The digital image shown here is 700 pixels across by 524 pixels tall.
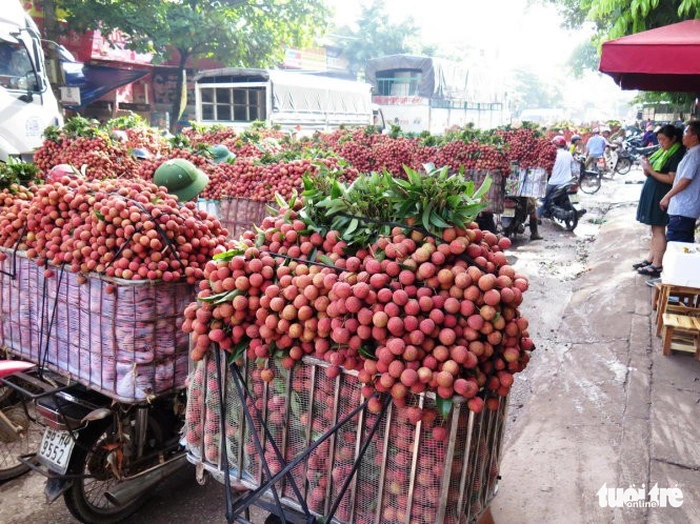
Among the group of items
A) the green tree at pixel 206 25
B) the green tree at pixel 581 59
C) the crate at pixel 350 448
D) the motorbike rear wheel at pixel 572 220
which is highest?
the green tree at pixel 581 59

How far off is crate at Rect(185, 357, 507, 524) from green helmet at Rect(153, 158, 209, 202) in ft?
7.82

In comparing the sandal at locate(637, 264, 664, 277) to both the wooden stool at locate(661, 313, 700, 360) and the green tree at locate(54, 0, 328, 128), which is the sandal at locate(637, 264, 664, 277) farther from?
the green tree at locate(54, 0, 328, 128)

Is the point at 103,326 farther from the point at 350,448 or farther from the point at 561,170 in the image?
the point at 561,170

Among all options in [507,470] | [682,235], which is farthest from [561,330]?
[507,470]

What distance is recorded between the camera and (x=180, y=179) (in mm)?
4488

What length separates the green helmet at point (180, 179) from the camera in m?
4.42

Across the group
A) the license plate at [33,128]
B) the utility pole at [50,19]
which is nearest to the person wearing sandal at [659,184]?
the license plate at [33,128]

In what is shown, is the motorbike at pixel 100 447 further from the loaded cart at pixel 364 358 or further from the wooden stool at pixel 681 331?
the wooden stool at pixel 681 331

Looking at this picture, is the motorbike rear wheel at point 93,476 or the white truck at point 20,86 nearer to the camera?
the motorbike rear wheel at point 93,476

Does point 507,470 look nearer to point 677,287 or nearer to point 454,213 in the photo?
point 454,213

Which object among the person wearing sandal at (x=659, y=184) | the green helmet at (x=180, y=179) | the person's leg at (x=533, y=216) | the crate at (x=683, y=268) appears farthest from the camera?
the person's leg at (x=533, y=216)

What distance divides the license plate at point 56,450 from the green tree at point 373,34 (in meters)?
42.2

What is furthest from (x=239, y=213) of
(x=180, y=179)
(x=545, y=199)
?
(x=545, y=199)

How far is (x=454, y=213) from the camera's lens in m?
2.10
